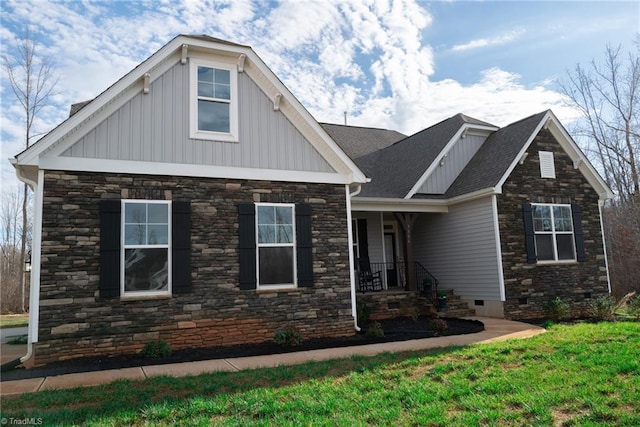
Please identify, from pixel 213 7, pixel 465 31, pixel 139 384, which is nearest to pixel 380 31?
pixel 465 31

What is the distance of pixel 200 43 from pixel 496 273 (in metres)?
9.23

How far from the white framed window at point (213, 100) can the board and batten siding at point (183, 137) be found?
0.39 ft

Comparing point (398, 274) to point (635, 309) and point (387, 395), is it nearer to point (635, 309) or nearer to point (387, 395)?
point (635, 309)

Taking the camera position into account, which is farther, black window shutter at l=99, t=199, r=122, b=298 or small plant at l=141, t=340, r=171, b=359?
black window shutter at l=99, t=199, r=122, b=298

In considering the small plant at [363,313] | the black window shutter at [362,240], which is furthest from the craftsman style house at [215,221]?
Result: the black window shutter at [362,240]

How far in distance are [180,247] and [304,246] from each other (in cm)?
254

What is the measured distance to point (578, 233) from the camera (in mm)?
13375

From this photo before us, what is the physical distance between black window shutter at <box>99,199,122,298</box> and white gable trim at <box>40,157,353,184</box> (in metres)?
0.68

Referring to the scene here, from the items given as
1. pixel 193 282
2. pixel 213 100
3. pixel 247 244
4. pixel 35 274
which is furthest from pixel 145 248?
pixel 213 100

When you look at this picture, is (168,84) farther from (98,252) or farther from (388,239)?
(388,239)

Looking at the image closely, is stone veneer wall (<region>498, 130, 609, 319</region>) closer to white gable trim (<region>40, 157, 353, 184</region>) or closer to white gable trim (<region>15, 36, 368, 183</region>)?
white gable trim (<region>15, 36, 368, 183</region>)

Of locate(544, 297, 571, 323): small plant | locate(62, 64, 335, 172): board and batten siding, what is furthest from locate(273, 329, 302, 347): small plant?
locate(544, 297, 571, 323): small plant

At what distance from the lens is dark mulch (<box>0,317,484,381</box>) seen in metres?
7.06

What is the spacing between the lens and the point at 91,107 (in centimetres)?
814
